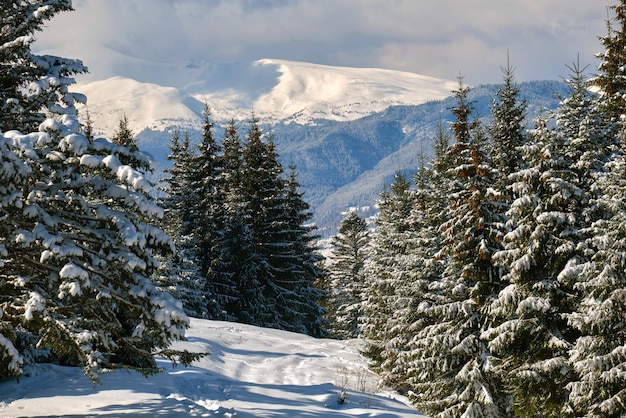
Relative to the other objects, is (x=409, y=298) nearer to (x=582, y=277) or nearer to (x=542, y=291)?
(x=542, y=291)

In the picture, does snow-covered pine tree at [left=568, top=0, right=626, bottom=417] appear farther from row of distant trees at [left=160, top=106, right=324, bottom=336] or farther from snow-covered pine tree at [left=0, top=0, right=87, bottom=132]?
row of distant trees at [left=160, top=106, right=324, bottom=336]

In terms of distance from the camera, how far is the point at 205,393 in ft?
38.0

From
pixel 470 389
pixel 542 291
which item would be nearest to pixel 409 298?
pixel 470 389

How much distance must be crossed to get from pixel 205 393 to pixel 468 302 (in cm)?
838

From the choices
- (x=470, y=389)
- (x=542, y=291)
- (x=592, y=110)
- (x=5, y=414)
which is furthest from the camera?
(x=592, y=110)

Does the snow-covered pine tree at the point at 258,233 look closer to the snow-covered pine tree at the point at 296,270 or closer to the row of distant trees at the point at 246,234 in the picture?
the row of distant trees at the point at 246,234

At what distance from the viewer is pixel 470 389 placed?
16.2 metres

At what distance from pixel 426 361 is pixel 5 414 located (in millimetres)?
11706

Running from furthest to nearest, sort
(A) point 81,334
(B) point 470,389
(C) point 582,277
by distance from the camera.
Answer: (B) point 470,389 < (C) point 582,277 < (A) point 81,334

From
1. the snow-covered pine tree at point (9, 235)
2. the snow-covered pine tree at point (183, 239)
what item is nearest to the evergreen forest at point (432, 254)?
the snow-covered pine tree at point (9, 235)

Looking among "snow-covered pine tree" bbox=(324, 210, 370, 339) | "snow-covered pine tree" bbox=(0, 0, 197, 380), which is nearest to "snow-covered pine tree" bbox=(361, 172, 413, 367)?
"snow-covered pine tree" bbox=(0, 0, 197, 380)

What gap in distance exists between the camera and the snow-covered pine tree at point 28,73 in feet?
29.7

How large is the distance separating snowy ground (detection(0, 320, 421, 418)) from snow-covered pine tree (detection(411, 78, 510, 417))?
2833 millimetres

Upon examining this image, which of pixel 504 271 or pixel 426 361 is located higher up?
pixel 504 271
